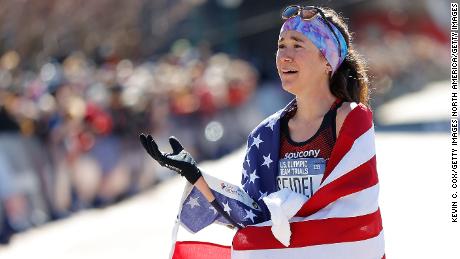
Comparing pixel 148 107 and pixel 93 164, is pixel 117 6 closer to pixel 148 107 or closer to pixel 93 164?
pixel 148 107

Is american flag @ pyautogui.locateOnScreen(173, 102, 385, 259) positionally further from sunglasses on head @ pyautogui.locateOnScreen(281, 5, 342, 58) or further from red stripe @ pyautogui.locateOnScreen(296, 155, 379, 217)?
sunglasses on head @ pyautogui.locateOnScreen(281, 5, 342, 58)

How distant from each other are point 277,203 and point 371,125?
588 millimetres

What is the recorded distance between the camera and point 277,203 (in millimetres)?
4371

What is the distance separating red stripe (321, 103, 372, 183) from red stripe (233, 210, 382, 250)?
0.72 ft

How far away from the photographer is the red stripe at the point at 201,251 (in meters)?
4.80

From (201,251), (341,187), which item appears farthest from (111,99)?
(341,187)

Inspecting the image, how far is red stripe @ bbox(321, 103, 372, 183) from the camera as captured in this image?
14.6ft

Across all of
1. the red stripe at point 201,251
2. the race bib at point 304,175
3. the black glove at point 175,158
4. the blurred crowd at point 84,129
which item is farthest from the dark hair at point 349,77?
the blurred crowd at point 84,129

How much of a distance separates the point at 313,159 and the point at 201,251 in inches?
29.0

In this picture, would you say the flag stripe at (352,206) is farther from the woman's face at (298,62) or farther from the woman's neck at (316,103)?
the woman's face at (298,62)

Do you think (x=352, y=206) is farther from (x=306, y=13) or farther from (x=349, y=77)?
(x=306, y=13)

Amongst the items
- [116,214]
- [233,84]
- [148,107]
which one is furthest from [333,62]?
[233,84]

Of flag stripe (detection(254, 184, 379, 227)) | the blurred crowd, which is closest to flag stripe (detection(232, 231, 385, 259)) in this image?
flag stripe (detection(254, 184, 379, 227))

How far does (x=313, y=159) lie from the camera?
458 cm
